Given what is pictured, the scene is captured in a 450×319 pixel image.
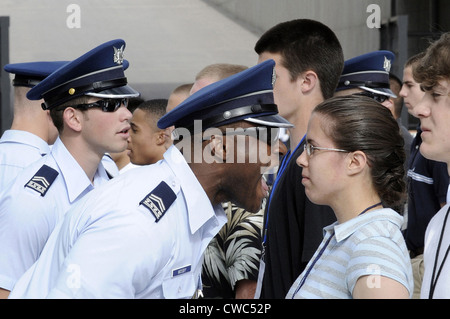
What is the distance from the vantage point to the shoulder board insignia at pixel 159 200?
171 cm

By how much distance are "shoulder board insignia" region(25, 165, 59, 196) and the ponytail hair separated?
1042 millimetres

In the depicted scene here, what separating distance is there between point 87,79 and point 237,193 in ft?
3.11

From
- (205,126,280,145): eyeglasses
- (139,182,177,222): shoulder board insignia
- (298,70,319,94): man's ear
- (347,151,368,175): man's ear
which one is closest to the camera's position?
(139,182,177,222): shoulder board insignia

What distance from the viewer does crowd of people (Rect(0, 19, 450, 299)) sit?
1.66 meters

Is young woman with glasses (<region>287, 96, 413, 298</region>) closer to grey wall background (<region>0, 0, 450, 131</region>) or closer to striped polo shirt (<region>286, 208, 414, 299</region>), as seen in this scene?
striped polo shirt (<region>286, 208, 414, 299</region>)

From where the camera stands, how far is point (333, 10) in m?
7.23

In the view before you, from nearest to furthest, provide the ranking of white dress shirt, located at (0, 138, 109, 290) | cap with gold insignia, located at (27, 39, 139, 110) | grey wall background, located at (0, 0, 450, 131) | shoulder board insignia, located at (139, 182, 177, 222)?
1. shoulder board insignia, located at (139, 182, 177, 222)
2. white dress shirt, located at (0, 138, 109, 290)
3. cap with gold insignia, located at (27, 39, 139, 110)
4. grey wall background, located at (0, 0, 450, 131)

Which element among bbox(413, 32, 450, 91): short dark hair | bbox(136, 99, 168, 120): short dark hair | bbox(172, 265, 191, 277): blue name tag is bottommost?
bbox(172, 265, 191, 277): blue name tag

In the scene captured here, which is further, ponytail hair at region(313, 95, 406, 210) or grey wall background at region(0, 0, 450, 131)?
grey wall background at region(0, 0, 450, 131)

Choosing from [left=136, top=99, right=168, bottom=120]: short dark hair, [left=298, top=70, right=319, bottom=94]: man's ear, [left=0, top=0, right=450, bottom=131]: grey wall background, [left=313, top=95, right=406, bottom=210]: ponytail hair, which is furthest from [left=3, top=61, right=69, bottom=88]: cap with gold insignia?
[left=0, top=0, right=450, bottom=131]: grey wall background

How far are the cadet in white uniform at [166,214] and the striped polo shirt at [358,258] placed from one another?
295 millimetres

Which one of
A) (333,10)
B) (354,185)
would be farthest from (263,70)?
(333,10)

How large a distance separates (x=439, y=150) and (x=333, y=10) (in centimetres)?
561

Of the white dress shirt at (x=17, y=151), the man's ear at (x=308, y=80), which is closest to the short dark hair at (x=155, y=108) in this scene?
the white dress shirt at (x=17, y=151)
